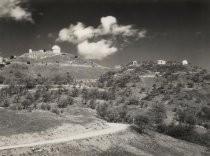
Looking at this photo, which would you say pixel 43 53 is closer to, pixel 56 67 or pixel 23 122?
pixel 56 67

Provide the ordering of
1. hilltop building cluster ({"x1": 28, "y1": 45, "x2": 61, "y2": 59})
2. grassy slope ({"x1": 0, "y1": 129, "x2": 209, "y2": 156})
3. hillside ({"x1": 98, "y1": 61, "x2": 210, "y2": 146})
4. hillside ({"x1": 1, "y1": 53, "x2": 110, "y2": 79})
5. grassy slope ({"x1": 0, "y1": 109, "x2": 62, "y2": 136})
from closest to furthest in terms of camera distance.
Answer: grassy slope ({"x1": 0, "y1": 129, "x2": 209, "y2": 156})
grassy slope ({"x1": 0, "y1": 109, "x2": 62, "y2": 136})
hillside ({"x1": 98, "y1": 61, "x2": 210, "y2": 146})
hillside ({"x1": 1, "y1": 53, "x2": 110, "y2": 79})
hilltop building cluster ({"x1": 28, "y1": 45, "x2": 61, "y2": 59})

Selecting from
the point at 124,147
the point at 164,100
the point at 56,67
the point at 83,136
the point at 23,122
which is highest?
the point at 56,67

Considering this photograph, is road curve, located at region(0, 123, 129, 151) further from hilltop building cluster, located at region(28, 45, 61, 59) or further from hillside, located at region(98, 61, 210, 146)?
hilltop building cluster, located at region(28, 45, 61, 59)

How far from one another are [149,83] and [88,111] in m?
43.9

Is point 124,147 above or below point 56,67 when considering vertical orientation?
below

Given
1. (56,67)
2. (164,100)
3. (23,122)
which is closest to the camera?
(23,122)

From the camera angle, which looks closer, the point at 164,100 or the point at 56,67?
the point at 164,100

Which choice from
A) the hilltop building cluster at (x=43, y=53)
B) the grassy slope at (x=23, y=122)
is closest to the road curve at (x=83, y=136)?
the grassy slope at (x=23, y=122)

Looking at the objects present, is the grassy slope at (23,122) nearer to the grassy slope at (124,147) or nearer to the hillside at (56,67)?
the grassy slope at (124,147)

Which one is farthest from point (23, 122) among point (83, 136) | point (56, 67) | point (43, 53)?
point (43, 53)

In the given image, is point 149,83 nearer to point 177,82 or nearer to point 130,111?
point 177,82

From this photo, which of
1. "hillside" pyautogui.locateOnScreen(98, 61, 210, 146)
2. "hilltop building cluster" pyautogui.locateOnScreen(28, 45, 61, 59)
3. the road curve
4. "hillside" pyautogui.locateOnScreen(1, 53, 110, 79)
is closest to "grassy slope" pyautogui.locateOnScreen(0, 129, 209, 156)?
the road curve

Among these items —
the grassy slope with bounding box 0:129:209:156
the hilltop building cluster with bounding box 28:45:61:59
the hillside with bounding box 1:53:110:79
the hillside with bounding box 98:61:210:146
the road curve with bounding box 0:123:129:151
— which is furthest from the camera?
the hilltop building cluster with bounding box 28:45:61:59

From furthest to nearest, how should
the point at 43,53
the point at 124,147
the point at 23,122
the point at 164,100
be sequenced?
the point at 43,53
the point at 164,100
the point at 23,122
the point at 124,147
